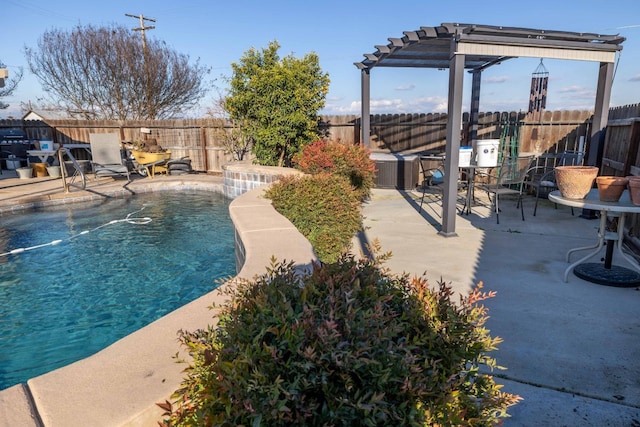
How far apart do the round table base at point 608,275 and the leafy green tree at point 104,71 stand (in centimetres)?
1903

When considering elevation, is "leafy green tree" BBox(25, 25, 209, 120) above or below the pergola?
above

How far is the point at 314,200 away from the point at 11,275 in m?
3.62

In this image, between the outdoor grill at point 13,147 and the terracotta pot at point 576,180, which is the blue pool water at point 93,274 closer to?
the terracotta pot at point 576,180

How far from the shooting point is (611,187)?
3.36 metres

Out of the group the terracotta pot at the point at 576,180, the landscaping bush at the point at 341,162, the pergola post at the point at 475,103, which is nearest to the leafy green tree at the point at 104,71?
the landscaping bush at the point at 341,162

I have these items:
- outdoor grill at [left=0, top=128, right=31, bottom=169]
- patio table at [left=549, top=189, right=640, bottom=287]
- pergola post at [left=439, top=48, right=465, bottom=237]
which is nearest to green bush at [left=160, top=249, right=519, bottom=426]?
patio table at [left=549, top=189, right=640, bottom=287]

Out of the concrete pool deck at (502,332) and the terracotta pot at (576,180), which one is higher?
the terracotta pot at (576,180)

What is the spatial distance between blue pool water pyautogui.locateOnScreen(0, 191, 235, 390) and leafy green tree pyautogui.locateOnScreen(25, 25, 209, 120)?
40.1ft

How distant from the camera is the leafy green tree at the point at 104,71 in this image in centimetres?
1750

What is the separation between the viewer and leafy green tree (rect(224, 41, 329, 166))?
28.8 ft

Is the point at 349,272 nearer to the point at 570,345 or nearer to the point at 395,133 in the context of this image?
the point at 570,345

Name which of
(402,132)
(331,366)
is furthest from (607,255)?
(402,132)

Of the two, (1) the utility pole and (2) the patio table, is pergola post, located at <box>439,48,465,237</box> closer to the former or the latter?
(2) the patio table

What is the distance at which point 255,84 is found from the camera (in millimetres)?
8766
